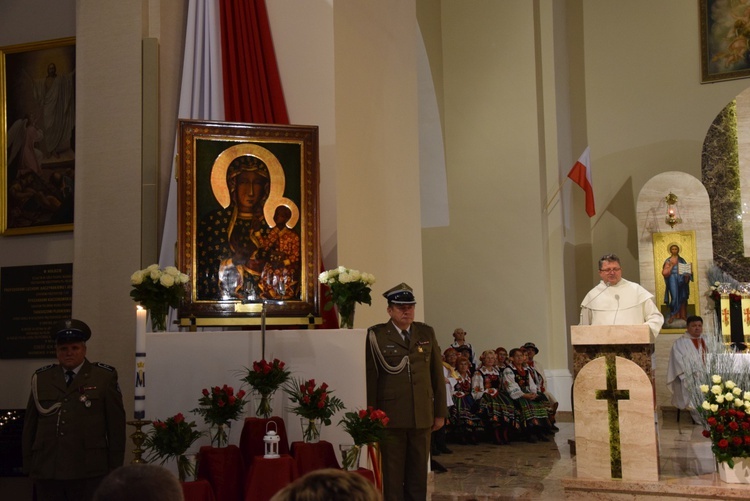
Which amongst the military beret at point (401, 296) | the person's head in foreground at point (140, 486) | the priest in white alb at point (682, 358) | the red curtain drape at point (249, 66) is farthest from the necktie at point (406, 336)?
the priest in white alb at point (682, 358)

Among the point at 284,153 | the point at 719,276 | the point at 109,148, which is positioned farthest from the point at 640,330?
the point at 719,276

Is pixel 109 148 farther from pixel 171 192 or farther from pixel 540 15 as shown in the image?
pixel 540 15

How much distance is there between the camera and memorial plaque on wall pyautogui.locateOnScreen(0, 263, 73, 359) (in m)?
7.36

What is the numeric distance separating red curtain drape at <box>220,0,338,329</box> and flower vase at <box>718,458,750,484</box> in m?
4.60

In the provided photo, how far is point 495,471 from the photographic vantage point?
29.3 feet

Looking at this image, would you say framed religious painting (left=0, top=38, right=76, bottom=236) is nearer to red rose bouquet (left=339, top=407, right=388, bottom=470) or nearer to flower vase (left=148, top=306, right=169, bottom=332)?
flower vase (left=148, top=306, right=169, bottom=332)

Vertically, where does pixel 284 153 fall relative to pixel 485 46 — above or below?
below

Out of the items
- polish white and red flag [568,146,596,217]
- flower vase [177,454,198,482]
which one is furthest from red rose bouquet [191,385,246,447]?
polish white and red flag [568,146,596,217]

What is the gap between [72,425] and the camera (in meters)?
5.46

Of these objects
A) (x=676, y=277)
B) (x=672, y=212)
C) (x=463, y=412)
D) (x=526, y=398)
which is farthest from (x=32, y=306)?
(x=672, y=212)

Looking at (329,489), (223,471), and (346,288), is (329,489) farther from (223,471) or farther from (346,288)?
(346,288)

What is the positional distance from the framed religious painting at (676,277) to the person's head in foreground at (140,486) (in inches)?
530

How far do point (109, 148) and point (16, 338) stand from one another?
6.22ft

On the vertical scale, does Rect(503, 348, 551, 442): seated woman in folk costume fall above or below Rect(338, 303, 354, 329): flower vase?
below
